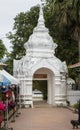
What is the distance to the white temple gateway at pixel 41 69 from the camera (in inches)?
1468

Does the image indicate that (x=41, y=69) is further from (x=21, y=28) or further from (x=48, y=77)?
(x=21, y=28)

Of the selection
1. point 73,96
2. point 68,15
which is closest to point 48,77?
point 73,96

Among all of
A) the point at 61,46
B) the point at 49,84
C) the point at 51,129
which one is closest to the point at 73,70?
the point at 61,46

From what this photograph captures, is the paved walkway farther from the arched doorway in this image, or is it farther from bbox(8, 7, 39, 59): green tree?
bbox(8, 7, 39, 59): green tree

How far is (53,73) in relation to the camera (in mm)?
38062

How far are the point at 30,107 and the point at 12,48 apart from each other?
13.7m

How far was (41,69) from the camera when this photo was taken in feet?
130

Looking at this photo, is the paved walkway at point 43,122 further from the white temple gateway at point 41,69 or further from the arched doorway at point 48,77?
the arched doorway at point 48,77

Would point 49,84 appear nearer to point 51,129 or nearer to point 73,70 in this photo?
point 73,70

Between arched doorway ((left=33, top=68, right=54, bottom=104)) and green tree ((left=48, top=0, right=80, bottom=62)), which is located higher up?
green tree ((left=48, top=0, right=80, bottom=62))

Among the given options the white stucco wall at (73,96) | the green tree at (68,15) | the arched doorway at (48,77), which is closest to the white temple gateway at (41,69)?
the arched doorway at (48,77)

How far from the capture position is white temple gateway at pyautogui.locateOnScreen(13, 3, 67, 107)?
37.3 m

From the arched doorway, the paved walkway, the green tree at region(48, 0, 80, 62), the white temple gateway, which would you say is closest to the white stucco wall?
the white temple gateway

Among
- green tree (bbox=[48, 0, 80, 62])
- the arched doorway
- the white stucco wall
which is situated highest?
green tree (bbox=[48, 0, 80, 62])
